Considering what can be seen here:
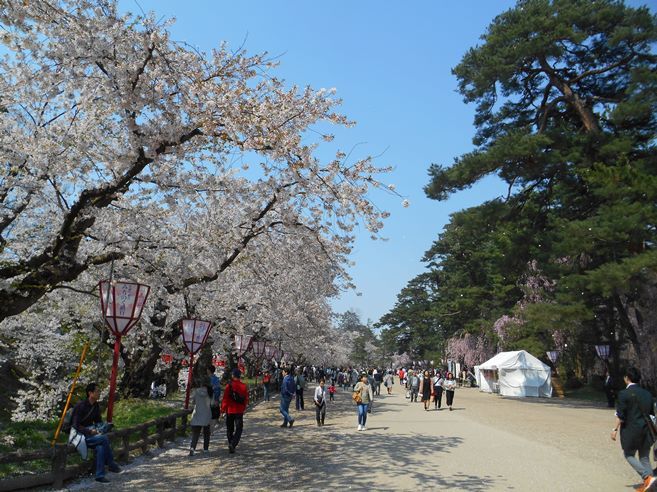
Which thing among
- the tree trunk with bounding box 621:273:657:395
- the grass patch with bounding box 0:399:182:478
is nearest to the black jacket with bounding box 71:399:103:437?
the grass patch with bounding box 0:399:182:478

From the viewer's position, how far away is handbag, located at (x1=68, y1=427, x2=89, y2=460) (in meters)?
7.11

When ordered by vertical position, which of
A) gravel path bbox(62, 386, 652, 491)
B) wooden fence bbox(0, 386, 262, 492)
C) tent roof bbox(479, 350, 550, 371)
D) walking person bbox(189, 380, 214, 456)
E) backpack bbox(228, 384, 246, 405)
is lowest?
gravel path bbox(62, 386, 652, 491)

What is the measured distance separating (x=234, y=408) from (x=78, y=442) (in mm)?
3150

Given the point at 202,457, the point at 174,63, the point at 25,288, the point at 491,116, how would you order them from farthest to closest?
the point at 491,116, the point at 202,457, the point at 25,288, the point at 174,63

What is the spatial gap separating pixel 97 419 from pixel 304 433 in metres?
6.27

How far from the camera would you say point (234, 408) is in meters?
9.74

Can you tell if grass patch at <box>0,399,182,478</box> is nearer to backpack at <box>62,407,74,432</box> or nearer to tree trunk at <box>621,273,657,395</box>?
backpack at <box>62,407,74,432</box>

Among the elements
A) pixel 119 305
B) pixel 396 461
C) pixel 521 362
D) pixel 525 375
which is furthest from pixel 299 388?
pixel 525 375

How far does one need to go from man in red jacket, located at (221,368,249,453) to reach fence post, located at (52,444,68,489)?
334 cm

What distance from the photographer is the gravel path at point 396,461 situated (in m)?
7.14

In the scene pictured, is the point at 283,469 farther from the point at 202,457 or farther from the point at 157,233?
the point at 157,233

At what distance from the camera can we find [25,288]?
25.0 feet

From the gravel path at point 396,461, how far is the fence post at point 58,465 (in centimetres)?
22

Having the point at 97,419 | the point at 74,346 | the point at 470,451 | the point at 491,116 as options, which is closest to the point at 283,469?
the point at 97,419
